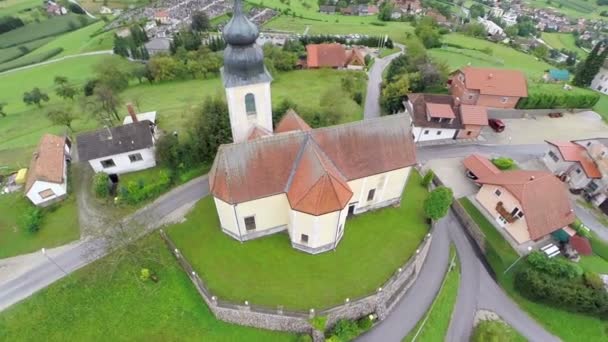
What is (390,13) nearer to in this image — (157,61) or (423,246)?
(157,61)

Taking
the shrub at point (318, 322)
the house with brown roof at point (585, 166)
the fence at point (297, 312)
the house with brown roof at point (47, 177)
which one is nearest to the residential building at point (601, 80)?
the house with brown roof at point (585, 166)

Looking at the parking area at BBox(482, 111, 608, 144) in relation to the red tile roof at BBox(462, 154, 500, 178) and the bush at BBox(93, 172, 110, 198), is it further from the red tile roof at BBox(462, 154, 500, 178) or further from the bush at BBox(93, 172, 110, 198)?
the bush at BBox(93, 172, 110, 198)

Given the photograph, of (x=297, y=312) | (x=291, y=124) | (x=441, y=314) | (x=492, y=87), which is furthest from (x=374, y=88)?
(x=297, y=312)

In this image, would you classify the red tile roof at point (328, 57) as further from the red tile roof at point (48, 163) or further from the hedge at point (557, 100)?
the red tile roof at point (48, 163)

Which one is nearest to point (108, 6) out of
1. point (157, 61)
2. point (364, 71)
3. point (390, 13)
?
point (157, 61)

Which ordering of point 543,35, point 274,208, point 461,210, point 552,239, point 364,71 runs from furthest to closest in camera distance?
point 543,35, point 364,71, point 461,210, point 552,239, point 274,208

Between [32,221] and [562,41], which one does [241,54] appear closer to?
[32,221]
